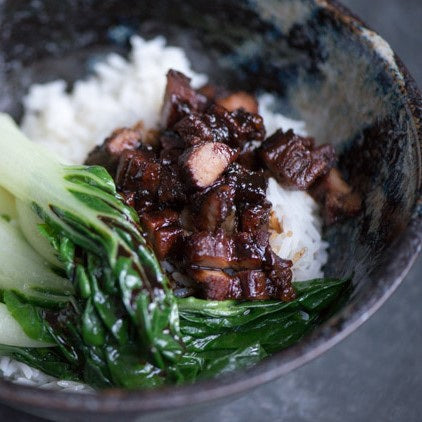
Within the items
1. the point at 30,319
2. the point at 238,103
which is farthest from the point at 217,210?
the point at 238,103

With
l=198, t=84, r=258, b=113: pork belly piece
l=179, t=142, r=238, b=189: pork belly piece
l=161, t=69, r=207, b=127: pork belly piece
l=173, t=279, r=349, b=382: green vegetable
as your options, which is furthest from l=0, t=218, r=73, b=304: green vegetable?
l=198, t=84, r=258, b=113: pork belly piece

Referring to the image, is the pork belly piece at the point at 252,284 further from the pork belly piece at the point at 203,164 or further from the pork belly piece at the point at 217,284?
the pork belly piece at the point at 203,164

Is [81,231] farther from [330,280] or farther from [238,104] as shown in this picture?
[238,104]

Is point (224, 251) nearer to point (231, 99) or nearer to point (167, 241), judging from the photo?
point (167, 241)

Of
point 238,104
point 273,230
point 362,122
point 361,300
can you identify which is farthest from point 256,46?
point 361,300

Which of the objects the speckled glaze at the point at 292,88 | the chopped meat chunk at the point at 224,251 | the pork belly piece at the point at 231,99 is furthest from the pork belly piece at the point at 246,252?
the pork belly piece at the point at 231,99

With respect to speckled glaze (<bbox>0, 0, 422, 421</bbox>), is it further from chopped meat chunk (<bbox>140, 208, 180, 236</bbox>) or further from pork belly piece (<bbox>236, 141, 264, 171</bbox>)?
chopped meat chunk (<bbox>140, 208, 180, 236</bbox>)
